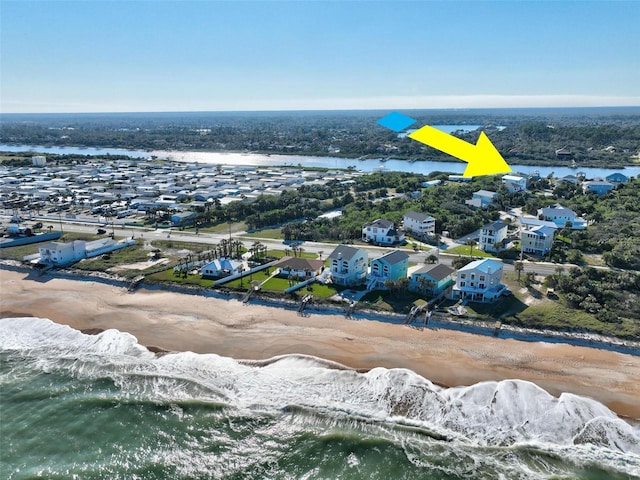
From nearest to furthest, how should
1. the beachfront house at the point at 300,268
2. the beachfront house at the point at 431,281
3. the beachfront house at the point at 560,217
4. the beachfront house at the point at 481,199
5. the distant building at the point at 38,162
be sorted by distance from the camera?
1. the beachfront house at the point at 431,281
2. the beachfront house at the point at 300,268
3. the beachfront house at the point at 560,217
4. the beachfront house at the point at 481,199
5. the distant building at the point at 38,162

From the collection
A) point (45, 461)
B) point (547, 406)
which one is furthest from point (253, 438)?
point (547, 406)

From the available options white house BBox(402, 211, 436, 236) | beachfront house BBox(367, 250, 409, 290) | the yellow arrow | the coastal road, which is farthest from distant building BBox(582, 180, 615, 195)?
the yellow arrow

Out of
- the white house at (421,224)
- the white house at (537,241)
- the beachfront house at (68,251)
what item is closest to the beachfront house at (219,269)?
the beachfront house at (68,251)

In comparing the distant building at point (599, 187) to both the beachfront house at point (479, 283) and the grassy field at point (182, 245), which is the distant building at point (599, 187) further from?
the grassy field at point (182, 245)

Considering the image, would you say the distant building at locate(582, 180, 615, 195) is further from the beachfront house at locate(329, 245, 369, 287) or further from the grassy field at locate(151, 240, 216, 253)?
the grassy field at locate(151, 240, 216, 253)

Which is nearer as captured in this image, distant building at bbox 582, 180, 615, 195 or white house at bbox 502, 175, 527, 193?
distant building at bbox 582, 180, 615, 195

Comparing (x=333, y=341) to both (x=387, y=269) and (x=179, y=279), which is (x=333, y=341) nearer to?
(x=387, y=269)

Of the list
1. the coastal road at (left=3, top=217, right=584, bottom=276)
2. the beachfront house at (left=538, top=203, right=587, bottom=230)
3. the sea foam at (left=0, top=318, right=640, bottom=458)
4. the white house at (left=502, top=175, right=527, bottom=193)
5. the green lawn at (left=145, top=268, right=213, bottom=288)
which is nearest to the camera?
the sea foam at (left=0, top=318, right=640, bottom=458)

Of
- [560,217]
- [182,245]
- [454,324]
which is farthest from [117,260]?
[560,217]
